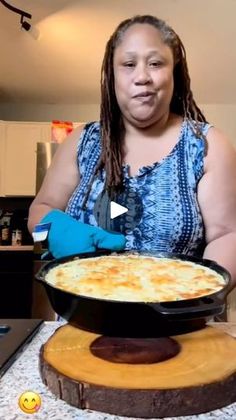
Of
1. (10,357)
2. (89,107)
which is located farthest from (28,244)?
(10,357)

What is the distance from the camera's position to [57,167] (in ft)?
3.31

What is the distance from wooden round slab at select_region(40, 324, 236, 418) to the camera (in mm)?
487

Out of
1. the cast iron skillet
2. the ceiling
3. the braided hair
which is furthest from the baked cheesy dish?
the ceiling

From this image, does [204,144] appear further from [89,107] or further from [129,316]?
[89,107]

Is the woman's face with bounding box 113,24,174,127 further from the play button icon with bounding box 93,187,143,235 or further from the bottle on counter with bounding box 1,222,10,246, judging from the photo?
the bottle on counter with bounding box 1,222,10,246

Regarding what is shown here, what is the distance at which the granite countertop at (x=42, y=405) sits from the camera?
1.61 feet

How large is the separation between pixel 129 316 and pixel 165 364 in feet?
0.35

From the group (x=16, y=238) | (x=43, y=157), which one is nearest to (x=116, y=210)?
(x=43, y=157)

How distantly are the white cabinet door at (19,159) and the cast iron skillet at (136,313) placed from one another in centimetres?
358

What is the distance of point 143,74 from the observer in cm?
84

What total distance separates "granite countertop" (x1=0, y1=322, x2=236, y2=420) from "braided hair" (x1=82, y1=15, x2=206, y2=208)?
16.4 inches

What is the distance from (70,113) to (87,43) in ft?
5.27

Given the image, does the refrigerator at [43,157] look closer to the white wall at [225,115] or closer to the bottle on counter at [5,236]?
the bottle on counter at [5,236]

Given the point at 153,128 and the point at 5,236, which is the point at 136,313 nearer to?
the point at 153,128
